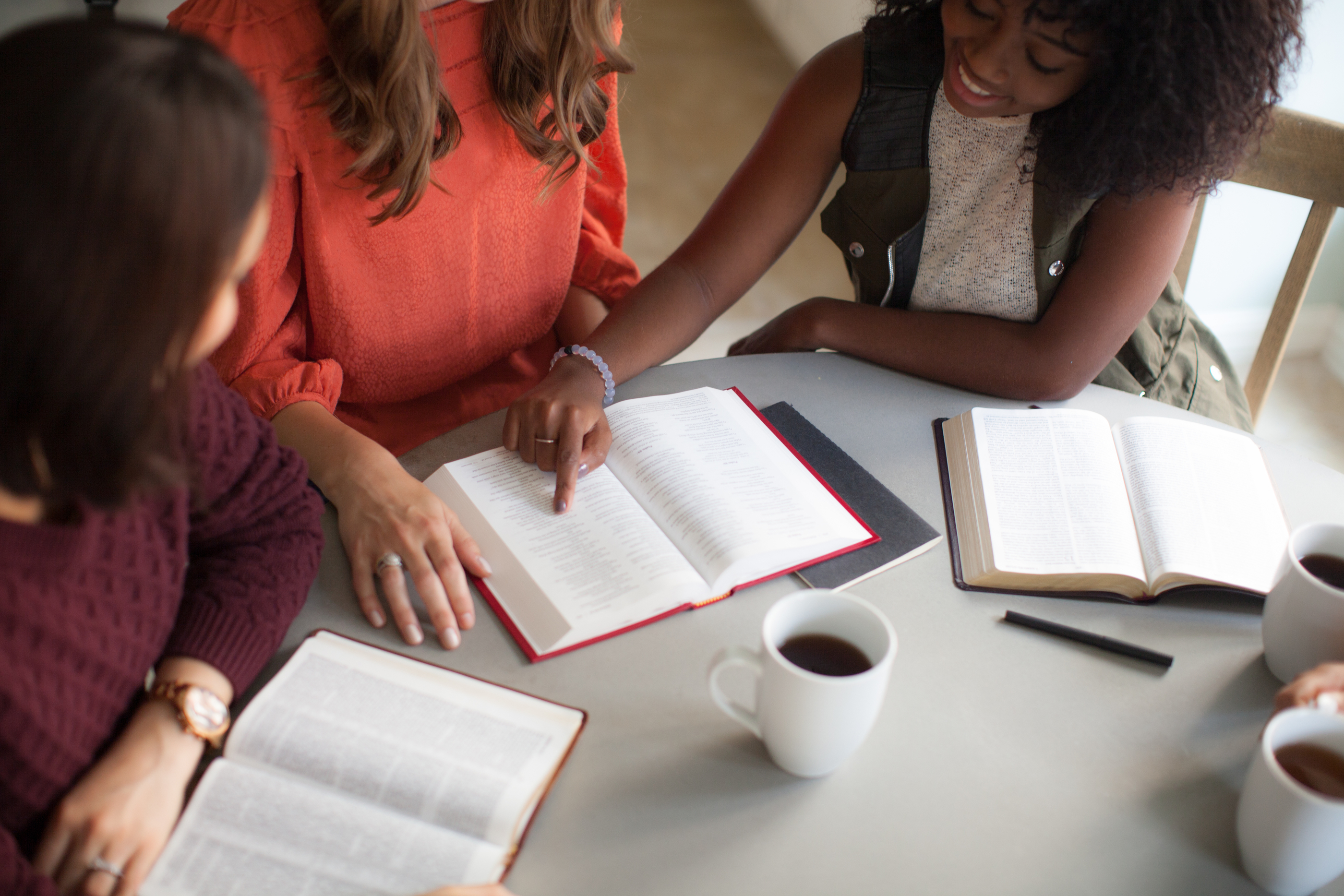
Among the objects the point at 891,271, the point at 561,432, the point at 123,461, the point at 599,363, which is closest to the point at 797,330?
the point at 891,271

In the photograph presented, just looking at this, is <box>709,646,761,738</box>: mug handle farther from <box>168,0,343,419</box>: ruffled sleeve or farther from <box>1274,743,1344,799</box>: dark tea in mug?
<box>168,0,343,419</box>: ruffled sleeve

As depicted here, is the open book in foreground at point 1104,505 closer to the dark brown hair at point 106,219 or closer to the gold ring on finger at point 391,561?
the gold ring on finger at point 391,561

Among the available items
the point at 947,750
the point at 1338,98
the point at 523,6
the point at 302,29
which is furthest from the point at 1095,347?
the point at 1338,98

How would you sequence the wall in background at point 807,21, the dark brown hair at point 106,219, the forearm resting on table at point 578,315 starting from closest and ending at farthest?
1. the dark brown hair at point 106,219
2. the forearm resting on table at point 578,315
3. the wall in background at point 807,21

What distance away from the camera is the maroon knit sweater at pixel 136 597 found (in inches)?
23.1

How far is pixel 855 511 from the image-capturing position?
923 millimetres

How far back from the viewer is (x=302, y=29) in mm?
952

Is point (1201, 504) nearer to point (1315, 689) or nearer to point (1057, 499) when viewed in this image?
point (1057, 499)

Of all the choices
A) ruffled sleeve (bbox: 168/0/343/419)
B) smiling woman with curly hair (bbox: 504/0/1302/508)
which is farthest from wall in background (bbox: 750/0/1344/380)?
ruffled sleeve (bbox: 168/0/343/419)

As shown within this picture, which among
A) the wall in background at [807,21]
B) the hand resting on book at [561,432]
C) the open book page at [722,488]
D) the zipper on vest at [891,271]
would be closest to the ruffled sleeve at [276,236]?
the hand resting on book at [561,432]

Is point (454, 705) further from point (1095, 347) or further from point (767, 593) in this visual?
point (1095, 347)

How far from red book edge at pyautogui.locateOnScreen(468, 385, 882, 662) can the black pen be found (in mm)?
146

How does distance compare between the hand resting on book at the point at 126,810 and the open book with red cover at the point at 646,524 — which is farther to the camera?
the open book with red cover at the point at 646,524

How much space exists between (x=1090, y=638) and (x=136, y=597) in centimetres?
75
